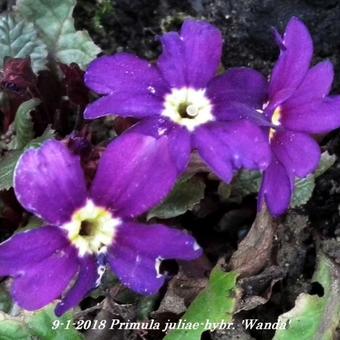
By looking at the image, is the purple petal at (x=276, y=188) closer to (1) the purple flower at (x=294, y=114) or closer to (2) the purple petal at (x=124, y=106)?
(1) the purple flower at (x=294, y=114)

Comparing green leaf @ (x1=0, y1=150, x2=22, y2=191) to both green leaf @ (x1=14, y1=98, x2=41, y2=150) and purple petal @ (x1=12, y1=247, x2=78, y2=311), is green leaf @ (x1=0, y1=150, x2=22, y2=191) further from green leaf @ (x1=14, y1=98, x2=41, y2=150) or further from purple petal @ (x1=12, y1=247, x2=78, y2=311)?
purple petal @ (x1=12, y1=247, x2=78, y2=311)

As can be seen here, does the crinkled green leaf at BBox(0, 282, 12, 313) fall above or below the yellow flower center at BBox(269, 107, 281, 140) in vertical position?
below

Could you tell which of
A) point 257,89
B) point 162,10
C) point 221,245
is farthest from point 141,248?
point 162,10

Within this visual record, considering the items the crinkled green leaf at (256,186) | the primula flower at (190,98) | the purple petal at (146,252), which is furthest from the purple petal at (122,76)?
the crinkled green leaf at (256,186)

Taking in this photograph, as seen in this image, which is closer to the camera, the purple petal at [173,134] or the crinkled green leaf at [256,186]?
the purple petal at [173,134]

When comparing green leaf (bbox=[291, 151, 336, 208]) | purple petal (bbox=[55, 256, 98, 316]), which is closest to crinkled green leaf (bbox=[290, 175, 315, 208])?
green leaf (bbox=[291, 151, 336, 208])
